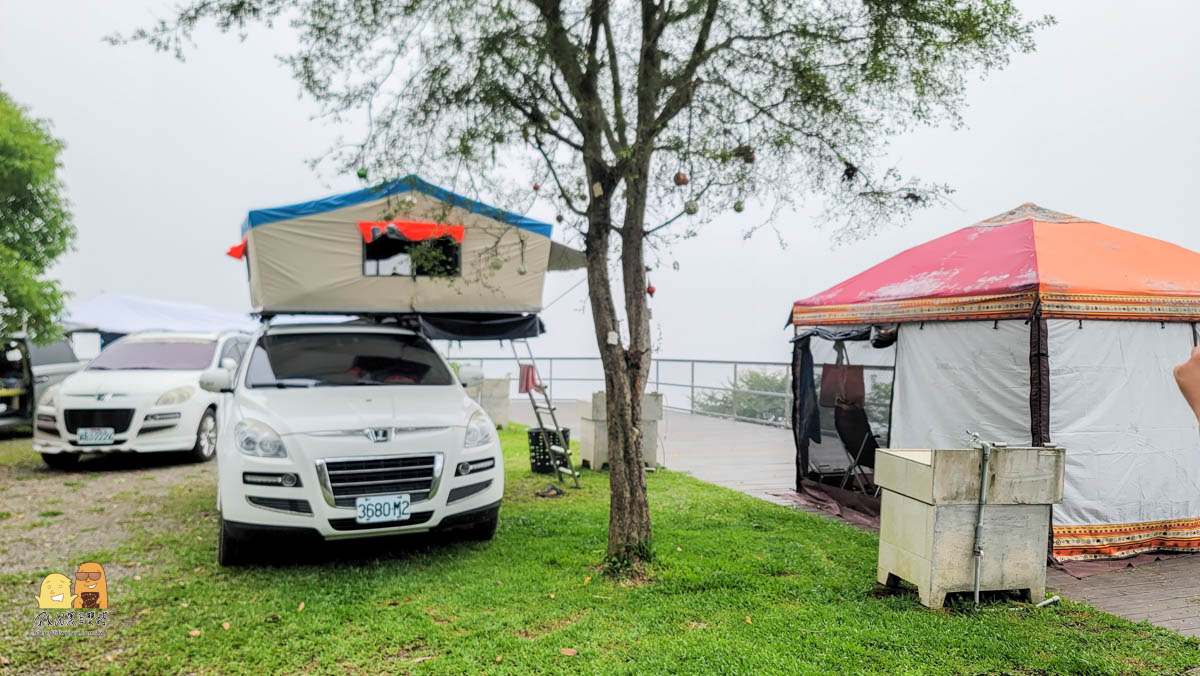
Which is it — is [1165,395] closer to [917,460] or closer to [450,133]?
[917,460]

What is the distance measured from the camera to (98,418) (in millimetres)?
9211

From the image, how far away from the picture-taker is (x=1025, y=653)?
3.96 metres

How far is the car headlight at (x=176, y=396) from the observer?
9609 millimetres

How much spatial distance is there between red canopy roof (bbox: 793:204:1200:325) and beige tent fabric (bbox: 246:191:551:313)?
3281mm

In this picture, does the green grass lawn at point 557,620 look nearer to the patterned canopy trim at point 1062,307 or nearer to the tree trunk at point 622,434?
the tree trunk at point 622,434

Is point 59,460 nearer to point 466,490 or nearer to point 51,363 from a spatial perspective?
point 51,363

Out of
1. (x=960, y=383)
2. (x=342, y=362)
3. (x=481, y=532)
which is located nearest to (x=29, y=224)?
(x=342, y=362)

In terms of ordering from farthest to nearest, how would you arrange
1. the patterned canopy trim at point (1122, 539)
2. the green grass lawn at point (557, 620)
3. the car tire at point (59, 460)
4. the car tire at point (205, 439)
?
the car tire at point (205, 439), the car tire at point (59, 460), the patterned canopy trim at point (1122, 539), the green grass lawn at point (557, 620)

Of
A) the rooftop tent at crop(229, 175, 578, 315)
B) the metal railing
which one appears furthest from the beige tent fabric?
the metal railing

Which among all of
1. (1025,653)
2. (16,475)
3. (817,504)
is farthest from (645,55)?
(16,475)

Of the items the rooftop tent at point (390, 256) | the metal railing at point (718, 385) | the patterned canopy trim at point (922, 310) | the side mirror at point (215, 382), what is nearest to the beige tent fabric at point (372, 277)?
the rooftop tent at point (390, 256)

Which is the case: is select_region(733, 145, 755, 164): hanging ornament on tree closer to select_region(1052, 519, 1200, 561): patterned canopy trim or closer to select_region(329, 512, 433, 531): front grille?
select_region(329, 512, 433, 531): front grille

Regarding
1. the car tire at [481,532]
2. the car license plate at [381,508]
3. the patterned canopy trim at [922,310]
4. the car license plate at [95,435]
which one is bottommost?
the car tire at [481,532]

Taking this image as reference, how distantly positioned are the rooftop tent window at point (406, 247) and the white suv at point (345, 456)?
1.21 meters
